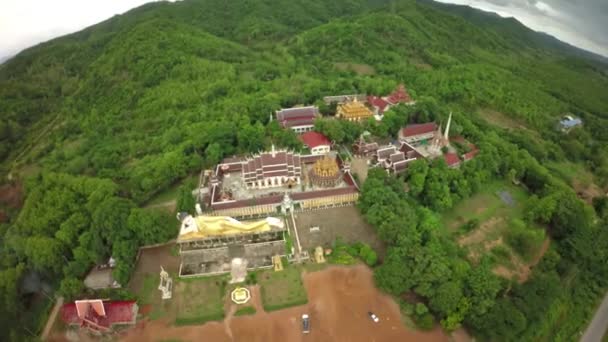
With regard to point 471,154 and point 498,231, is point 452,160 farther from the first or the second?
point 498,231

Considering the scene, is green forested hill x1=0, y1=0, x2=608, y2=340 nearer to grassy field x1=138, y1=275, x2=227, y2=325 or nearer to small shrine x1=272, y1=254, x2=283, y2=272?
grassy field x1=138, y1=275, x2=227, y2=325

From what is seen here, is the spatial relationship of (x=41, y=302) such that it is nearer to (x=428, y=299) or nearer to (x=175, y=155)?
(x=175, y=155)

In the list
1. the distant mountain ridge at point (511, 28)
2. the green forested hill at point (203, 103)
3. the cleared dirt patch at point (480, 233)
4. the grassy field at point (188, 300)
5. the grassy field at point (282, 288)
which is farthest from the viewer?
the distant mountain ridge at point (511, 28)

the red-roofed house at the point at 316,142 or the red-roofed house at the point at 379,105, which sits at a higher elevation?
the red-roofed house at the point at 379,105

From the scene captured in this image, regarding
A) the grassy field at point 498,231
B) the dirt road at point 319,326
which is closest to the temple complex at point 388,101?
the grassy field at point 498,231

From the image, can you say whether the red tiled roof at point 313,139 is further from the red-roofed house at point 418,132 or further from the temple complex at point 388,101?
the temple complex at point 388,101

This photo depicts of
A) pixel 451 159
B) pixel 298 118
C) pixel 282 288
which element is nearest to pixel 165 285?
pixel 282 288
